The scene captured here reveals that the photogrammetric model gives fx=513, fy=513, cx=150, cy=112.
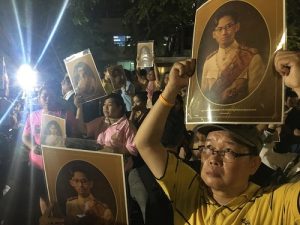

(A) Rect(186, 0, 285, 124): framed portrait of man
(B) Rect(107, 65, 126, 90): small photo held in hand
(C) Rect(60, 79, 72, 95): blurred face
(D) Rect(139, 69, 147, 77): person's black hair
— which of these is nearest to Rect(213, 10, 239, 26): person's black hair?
(A) Rect(186, 0, 285, 124): framed portrait of man

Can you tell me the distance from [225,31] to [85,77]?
3.51m

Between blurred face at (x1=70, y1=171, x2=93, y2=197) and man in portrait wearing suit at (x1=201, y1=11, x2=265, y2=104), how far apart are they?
93 centimetres

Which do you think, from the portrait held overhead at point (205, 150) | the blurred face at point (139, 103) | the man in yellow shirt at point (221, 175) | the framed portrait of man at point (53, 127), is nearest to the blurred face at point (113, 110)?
the portrait held overhead at point (205, 150)

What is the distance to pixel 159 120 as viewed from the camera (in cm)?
251

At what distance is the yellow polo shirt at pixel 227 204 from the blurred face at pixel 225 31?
65cm

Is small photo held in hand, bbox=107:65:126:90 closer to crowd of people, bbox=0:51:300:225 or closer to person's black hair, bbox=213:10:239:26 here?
crowd of people, bbox=0:51:300:225

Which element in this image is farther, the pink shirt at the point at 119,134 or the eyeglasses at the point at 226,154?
the pink shirt at the point at 119,134

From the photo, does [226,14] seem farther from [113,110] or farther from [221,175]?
[113,110]

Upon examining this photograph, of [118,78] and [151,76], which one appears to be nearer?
[118,78]

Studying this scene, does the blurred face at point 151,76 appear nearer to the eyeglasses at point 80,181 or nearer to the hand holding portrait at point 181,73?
the eyeglasses at point 80,181

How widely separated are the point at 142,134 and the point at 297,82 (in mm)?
839

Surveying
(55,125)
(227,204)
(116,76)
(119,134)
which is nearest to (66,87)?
(116,76)

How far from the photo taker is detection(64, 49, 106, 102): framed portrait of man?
5599 millimetres

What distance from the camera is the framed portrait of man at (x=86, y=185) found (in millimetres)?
2793
